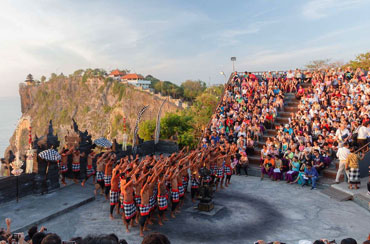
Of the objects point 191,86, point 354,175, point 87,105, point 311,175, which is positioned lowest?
point 311,175

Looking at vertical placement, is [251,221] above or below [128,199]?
below

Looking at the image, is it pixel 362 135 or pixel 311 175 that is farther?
pixel 362 135

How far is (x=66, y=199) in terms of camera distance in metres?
11.2

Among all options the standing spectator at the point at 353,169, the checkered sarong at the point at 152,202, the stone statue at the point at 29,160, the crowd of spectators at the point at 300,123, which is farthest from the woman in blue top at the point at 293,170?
the stone statue at the point at 29,160

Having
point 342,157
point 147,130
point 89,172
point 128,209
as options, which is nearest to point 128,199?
point 128,209

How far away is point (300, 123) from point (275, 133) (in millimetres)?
1816

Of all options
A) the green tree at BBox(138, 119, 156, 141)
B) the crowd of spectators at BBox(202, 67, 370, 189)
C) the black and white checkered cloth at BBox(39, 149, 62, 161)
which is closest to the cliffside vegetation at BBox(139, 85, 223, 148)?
the green tree at BBox(138, 119, 156, 141)

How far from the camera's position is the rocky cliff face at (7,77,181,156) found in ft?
216

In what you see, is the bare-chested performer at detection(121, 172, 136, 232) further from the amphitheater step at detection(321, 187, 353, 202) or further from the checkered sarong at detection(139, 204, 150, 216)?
the amphitheater step at detection(321, 187, 353, 202)

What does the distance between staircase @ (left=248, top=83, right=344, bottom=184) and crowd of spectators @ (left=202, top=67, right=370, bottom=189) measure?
0.77ft

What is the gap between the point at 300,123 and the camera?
16031mm

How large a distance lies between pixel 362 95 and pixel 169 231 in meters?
12.9

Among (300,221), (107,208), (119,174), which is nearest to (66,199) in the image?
(107,208)

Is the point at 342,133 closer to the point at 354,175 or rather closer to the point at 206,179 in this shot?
the point at 354,175
